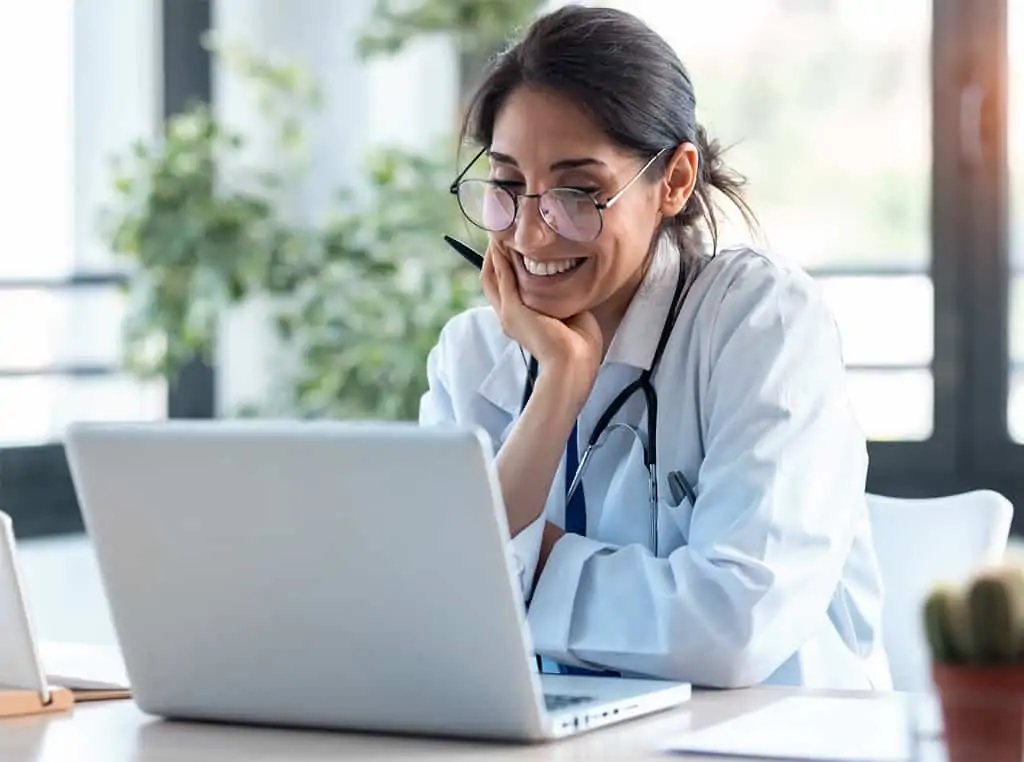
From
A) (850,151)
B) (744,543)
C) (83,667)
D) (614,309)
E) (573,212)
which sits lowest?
(83,667)

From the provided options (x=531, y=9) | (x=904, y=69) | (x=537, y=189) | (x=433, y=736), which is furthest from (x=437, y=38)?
(x=433, y=736)

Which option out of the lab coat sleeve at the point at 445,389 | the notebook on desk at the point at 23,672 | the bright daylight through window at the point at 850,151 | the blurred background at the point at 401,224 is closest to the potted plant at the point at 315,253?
the blurred background at the point at 401,224

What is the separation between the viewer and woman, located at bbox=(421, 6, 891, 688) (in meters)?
1.68

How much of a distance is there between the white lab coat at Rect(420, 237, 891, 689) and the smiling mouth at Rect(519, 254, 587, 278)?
3.2 inches

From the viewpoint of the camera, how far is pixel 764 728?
1.34m

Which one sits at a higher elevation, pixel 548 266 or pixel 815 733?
pixel 548 266

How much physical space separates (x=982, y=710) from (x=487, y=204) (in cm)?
108

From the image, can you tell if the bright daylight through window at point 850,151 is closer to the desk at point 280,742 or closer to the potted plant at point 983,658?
the desk at point 280,742

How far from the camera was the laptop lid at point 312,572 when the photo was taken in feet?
4.03

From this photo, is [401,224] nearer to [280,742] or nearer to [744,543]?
[744,543]

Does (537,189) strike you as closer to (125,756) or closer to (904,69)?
(125,756)

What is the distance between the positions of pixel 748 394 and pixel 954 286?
159 cm

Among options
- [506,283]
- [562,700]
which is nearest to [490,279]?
[506,283]

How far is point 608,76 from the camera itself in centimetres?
190
